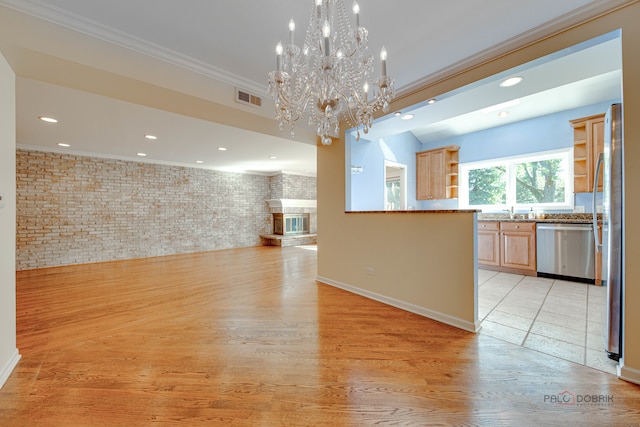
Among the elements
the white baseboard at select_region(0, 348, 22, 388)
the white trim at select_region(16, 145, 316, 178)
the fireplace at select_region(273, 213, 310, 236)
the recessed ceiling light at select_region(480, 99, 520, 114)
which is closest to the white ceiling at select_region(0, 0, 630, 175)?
the recessed ceiling light at select_region(480, 99, 520, 114)

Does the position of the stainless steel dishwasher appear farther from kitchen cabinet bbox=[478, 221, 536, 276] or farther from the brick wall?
the brick wall

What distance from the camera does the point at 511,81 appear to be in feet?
7.82

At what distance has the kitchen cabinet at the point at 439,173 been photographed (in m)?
5.39

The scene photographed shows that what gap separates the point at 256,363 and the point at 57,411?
42.8 inches

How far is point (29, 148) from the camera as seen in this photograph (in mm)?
4660

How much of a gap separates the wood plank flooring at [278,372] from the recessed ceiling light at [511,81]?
2408 millimetres

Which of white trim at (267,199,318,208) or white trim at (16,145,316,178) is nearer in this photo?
white trim at (16,145,316,178)

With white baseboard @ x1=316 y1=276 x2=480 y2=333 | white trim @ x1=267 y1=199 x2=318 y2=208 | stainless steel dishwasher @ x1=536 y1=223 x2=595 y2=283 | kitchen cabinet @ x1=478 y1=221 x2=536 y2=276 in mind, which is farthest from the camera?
white trim @ x1=267 y1=199 x2=318 y2=208

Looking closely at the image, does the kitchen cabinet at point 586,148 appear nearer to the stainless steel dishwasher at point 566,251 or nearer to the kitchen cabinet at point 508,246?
the stainless steel dishwasher at point 566,251

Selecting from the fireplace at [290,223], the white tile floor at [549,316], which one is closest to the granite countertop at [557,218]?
the white tile floor at [549,316]

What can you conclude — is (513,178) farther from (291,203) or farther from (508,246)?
(291,203)

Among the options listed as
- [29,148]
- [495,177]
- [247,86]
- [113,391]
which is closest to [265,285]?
[113,391]

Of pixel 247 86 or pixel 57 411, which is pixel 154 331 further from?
pixel 247 86

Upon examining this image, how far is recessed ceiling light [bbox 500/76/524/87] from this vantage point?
232cm
